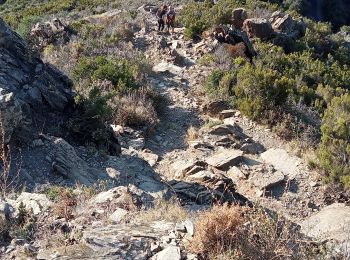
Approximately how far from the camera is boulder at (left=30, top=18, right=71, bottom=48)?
13758mm

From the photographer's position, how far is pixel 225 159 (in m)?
8.03

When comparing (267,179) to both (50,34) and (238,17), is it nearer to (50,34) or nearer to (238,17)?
(50,34)

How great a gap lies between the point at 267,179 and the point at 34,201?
4.33m

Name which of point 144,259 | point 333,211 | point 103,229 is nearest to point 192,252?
point 144,259

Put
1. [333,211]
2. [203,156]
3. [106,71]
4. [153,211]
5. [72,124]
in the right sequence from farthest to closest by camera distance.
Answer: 1. [106,71]
2. [203,156]
3. [72,124]
4. [333,211]
5. [153,211]

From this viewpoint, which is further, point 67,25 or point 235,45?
point 67,25

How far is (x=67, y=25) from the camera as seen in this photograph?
1495 cm

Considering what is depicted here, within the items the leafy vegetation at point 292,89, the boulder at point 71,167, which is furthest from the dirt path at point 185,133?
the boulder at point 71,167

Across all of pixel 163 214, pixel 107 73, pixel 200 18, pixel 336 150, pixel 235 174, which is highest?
pixel 163 214

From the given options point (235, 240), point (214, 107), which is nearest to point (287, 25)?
point (214, 107)

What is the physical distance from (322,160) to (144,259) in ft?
15.9

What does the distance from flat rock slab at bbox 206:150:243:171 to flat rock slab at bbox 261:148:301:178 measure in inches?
21.0

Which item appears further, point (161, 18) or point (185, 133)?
point (161, 18)

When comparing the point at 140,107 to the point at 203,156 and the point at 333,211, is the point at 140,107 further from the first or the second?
the point at 333,211
